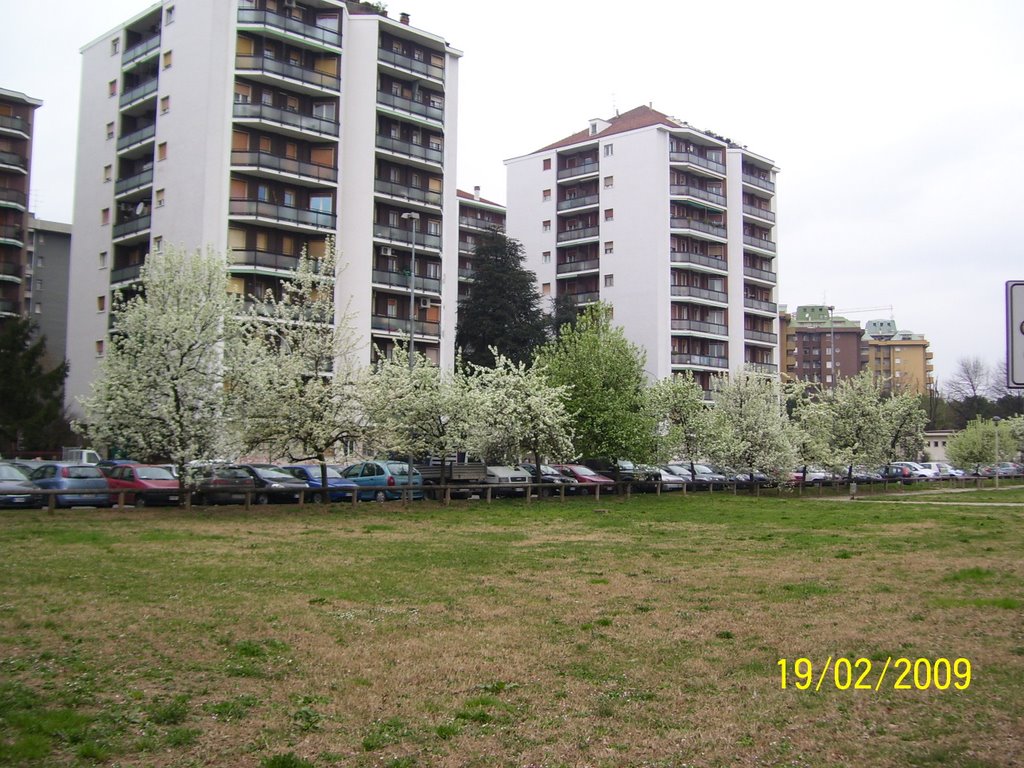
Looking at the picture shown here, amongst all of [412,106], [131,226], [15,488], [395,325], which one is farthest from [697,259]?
[15,488]

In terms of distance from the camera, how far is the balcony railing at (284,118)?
53312 millimetres

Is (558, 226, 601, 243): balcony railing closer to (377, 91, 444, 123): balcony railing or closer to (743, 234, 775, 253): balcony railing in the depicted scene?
(743, 234, 775, 253): balcony railing

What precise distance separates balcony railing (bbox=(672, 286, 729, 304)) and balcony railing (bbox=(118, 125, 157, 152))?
43.0 meters

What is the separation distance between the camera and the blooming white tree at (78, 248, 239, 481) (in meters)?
30.2

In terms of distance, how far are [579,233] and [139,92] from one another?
3893cm

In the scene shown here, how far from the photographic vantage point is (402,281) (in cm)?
5975

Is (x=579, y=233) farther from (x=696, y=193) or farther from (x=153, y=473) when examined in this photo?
(x=153, y=473)

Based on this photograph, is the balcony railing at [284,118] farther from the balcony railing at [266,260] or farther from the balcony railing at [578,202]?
the balcony railing at [578,202]

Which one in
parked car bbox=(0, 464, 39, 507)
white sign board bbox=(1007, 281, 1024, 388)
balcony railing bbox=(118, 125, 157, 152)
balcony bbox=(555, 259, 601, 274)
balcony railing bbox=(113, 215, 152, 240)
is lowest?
parked car bbox=(0, 464, 39, 507)

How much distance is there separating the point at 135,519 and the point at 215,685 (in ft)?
63.8

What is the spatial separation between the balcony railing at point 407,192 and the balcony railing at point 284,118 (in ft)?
15.3

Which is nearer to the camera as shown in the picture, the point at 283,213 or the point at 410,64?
the point at 283,213

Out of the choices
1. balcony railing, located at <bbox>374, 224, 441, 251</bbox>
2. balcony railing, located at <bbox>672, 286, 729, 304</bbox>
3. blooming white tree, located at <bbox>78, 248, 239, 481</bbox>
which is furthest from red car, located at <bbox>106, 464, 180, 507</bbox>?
balcony railing, located at <bbox>672, 286, 729, 304</bbox>

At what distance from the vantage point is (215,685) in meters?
9.16
